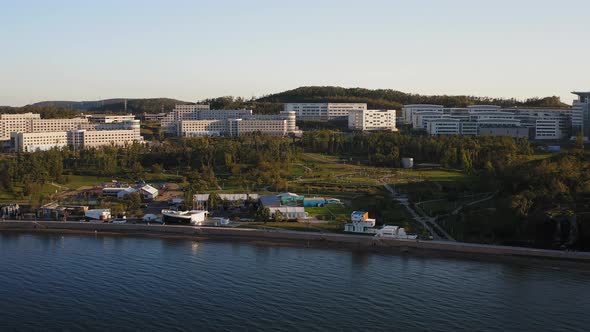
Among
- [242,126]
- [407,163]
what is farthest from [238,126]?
[407,163]

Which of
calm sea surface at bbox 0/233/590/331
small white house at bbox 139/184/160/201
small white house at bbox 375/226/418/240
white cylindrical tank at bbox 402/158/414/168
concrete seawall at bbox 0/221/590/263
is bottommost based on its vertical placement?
calm sea surface at bbox 0/233/590/331

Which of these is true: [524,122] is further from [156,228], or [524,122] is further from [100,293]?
[100,293]

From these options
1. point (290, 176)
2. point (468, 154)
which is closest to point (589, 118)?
point (468, 154)

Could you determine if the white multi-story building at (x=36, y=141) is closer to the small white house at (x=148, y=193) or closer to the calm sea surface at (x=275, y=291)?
the small white house at (x=148, y=193)

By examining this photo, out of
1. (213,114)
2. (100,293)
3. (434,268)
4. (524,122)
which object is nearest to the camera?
(100,293)

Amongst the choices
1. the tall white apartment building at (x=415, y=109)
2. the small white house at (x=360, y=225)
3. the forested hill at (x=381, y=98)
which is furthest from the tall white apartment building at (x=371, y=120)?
the small white house at (x=360, y=225)

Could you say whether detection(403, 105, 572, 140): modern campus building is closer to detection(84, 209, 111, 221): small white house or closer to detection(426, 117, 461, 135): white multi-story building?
detection(426, 117, 461, 135): white multi-story building

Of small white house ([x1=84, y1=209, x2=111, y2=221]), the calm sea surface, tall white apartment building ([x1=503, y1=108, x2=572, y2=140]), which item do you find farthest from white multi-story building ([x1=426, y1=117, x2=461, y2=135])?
the calm sea surface
